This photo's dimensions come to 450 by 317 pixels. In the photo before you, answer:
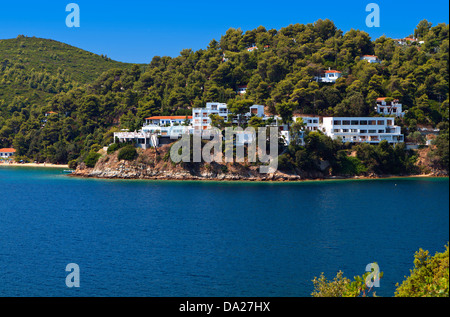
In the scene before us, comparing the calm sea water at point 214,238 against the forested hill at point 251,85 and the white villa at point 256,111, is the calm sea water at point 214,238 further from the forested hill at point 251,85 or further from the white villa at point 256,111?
the forested hill at point 251,85

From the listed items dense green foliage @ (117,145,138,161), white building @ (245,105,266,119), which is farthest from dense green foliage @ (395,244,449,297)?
dense green foliage @ (117,145,138,161)

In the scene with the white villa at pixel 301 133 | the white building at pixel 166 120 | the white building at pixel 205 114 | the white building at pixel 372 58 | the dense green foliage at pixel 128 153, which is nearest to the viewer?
the white villa at pixel 301 133

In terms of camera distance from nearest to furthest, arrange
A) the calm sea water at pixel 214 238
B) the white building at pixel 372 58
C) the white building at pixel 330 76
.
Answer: the calm sea water at pixel 214 238
the white building at pixel 330 76
the white building at pixel 372 58

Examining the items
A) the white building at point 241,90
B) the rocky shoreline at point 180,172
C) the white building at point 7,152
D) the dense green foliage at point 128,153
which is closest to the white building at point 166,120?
the dense green foliage at point 128,153

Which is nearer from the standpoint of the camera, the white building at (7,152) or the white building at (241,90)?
the white building at (241,90)

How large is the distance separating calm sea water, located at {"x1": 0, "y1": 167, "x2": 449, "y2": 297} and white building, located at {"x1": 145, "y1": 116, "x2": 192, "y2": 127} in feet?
72.4

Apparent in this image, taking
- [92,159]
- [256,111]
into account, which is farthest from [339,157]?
[92,159]

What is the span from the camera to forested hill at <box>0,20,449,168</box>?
2726 inches

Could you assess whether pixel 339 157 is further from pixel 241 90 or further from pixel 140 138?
pixel 241 90

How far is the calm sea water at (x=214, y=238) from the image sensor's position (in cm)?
2183

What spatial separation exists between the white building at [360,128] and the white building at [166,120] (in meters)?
20.1

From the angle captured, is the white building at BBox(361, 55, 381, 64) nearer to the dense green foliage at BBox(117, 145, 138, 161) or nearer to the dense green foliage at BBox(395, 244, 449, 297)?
the dense green foliage at BBox(117, 145, 138, 161)

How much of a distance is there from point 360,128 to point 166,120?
→ 28.0 m
